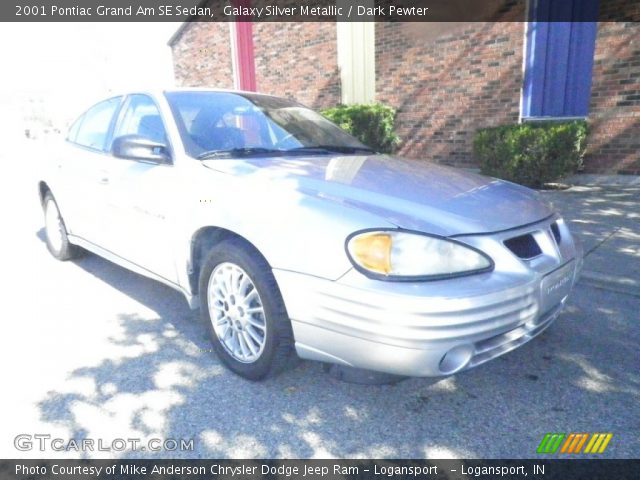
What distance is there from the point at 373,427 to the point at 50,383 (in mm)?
1828

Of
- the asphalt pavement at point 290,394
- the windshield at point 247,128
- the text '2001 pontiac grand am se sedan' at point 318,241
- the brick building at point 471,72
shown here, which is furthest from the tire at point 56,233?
the brick building at point 471,72

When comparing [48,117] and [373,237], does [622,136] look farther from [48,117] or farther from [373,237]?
[48,117]

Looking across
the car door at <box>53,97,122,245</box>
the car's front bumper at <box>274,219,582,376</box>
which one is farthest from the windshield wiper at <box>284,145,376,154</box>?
the car door at <box>53,97,122,245</box>

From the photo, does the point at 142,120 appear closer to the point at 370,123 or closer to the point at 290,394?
the point at 290,394

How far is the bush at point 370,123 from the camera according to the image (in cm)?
934

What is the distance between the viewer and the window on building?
7309 millimetres

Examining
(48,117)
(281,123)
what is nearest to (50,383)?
(281,123)

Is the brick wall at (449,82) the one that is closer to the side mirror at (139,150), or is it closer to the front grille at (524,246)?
the front grille at (524,246)

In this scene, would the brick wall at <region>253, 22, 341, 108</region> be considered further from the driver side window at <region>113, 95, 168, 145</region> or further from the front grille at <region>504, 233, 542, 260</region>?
the front grille at <region>504, 233, 542, 260</region>

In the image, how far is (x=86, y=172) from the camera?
3834 mm

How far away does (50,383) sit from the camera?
8.62ft

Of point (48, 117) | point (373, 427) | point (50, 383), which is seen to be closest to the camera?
point (373, 427)

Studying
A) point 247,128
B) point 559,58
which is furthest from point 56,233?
point 559,58

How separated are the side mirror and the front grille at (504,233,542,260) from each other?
6.74 ft
